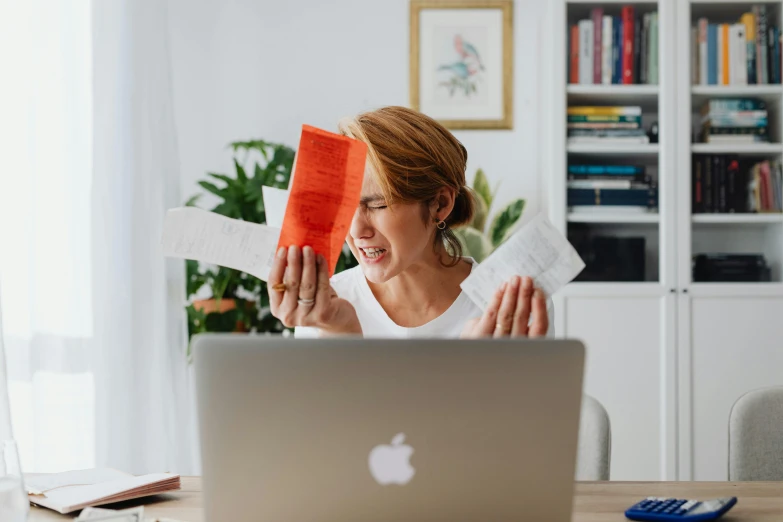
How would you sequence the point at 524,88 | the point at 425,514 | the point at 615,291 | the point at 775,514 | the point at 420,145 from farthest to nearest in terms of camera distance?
the point at 524,88, the point at 615,291, the point at 420,145, the point at 775,514, the point at 425,514

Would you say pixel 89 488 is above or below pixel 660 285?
below

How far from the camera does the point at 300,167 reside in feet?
4.09

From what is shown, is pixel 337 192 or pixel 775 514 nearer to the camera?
pixel 775 514

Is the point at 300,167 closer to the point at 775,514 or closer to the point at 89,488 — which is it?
the point at 89,488

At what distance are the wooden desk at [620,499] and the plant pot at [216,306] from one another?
141 cm

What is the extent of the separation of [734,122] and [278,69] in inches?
70.4

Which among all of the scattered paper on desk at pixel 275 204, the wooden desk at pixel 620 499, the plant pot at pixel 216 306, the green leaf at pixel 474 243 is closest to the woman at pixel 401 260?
the scattered paper on desk at pixel 275 204

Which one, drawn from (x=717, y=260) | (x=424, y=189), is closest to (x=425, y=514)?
(x=424, y=189)

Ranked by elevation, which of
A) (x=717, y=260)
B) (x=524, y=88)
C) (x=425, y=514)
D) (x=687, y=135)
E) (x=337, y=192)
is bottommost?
(x=425, y=514)

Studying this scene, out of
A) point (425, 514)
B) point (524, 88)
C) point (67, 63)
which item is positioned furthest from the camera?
point (524, 88)

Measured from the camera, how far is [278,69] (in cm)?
318

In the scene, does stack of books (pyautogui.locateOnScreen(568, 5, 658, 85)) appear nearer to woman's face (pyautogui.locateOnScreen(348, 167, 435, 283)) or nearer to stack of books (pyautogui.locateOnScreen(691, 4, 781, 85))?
stack of books (pyautogui.locateOnScreen(691, 4, 781, 85))

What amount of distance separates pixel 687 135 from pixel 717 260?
0.47m

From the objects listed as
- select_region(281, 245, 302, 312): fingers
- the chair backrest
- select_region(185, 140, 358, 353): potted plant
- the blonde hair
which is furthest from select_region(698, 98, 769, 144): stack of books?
select_region(281, 245, 302, 312): fingers
